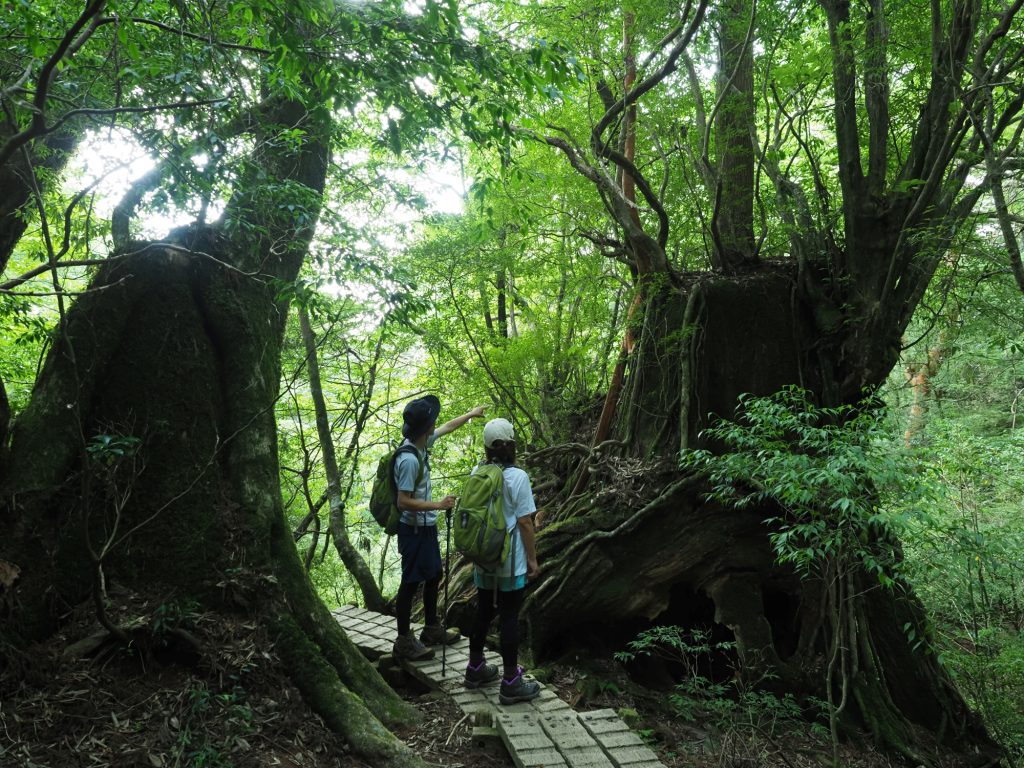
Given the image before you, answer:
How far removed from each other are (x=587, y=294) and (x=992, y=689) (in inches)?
298

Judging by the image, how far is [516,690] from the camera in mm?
4488

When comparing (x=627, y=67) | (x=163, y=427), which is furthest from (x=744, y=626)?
(x=627, y=67)

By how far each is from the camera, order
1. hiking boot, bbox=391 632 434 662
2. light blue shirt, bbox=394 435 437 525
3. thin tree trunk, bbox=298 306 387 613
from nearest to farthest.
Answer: light blue shirt, bbox=394 435 437 525 < hiking boot, bbox=391 632 434 662 < thin tree trunk, bbox=298 306 387 613

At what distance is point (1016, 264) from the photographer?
5391 mm

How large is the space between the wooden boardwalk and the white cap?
176cm

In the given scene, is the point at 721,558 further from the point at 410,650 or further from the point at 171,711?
the point at 171,711

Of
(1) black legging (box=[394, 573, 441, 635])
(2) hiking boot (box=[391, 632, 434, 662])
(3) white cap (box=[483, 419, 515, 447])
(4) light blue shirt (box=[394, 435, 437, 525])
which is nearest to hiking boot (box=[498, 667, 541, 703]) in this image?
(2) hiking boot (box=[391, 632, 434, 662])

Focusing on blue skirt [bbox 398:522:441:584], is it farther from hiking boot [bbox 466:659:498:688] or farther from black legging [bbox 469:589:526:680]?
hiking boot [bbox 466:659:498:688]

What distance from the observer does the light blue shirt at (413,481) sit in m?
4.83

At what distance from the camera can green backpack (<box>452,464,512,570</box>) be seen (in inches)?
174

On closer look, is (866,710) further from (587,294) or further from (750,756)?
(587,294)

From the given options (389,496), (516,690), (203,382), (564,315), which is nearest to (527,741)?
(516,690)

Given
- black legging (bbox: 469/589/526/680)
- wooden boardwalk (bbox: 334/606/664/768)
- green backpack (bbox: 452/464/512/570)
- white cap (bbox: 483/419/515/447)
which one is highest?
white cap (bbox: 483/419/515/447)

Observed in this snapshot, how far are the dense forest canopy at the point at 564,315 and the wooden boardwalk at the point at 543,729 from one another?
27.2 inches
